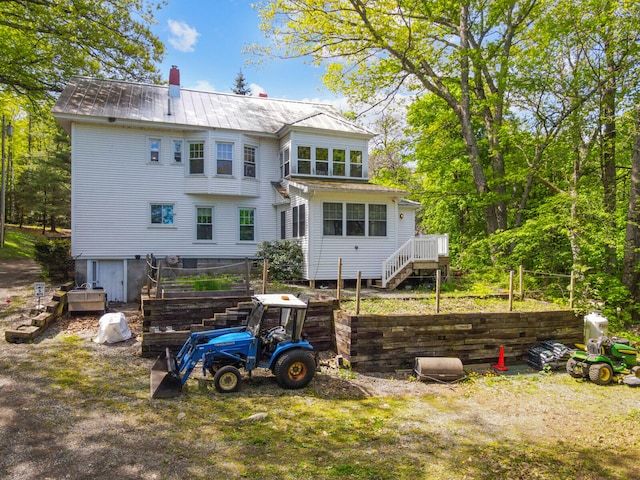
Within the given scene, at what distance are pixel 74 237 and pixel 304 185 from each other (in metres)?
9.00

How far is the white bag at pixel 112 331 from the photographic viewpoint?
10438 millimetres

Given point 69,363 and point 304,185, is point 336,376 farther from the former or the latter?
point 304,185

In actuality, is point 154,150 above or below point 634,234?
above

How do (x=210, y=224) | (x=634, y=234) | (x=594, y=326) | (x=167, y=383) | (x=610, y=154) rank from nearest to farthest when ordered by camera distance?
(x=167, y=383)
(x=594, y=326)
(x=634, y=234)
(x=610, y=154)
(x=210, y=224)

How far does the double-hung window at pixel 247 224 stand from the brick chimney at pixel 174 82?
20.8ft

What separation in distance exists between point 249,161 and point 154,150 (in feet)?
12.9

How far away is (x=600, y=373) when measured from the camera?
9.33 m

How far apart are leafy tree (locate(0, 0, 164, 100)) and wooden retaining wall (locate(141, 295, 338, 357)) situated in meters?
14.5

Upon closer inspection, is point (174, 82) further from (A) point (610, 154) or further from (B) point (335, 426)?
(A) point (610, 154)

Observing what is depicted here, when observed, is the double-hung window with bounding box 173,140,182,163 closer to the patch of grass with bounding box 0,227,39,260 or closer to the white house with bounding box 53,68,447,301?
the white house with bounding box 53,68,447,301

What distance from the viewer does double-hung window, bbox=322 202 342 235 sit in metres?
16.6

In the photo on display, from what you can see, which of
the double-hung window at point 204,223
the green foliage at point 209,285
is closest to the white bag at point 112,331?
the green foliage at point 209,285

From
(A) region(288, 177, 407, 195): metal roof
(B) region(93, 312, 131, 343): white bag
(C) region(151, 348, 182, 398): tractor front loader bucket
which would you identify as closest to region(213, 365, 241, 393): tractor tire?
(C) region(151, 348, 182, 398): tractor front loader bucket

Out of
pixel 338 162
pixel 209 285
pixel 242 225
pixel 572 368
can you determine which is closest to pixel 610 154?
pixel 572 368
